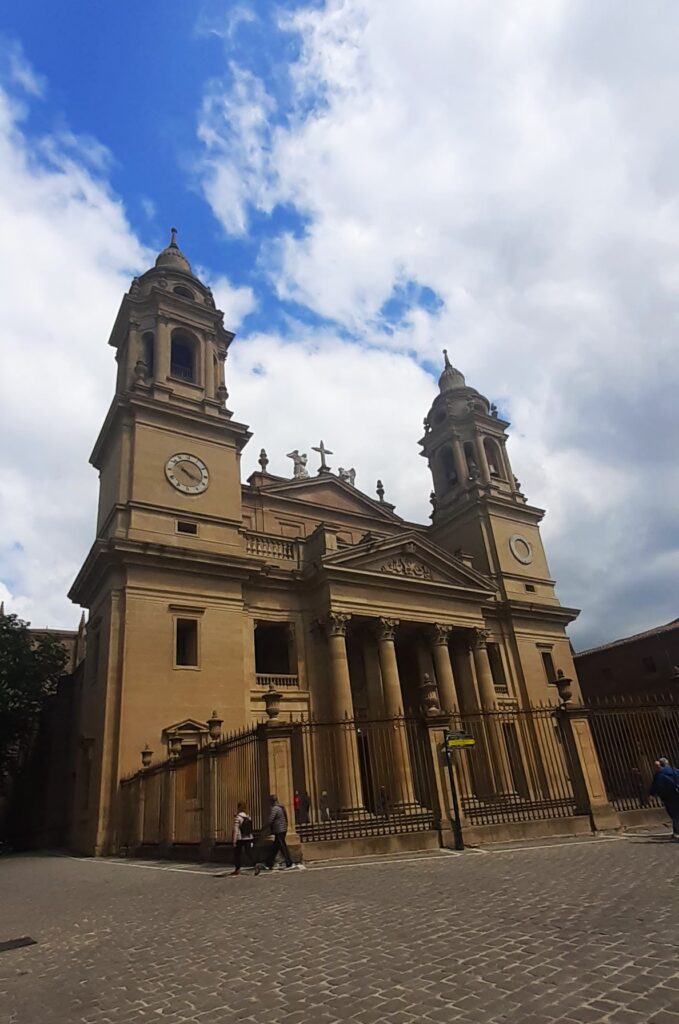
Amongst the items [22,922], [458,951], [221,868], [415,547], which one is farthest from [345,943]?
[415,547]

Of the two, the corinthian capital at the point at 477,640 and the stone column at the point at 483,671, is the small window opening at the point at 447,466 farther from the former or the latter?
the corinthian capital at the point at 477,640

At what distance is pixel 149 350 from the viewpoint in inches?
1102

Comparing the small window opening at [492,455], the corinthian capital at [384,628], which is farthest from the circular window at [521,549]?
the corinthian capital at [384,628]

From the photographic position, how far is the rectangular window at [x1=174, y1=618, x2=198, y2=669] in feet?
71.1

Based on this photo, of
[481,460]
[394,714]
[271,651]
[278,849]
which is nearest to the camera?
[278,849]

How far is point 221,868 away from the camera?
12.0m

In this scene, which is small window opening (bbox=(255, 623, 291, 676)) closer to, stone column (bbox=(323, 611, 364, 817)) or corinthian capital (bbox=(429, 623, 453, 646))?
stone column (bbox=(323, 611, 364, 817))

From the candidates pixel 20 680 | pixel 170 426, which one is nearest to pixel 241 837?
pixel 170 426

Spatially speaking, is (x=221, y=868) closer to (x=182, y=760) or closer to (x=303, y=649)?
(x=182, y=760)

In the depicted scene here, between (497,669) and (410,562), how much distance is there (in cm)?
778

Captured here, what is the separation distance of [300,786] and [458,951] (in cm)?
1419

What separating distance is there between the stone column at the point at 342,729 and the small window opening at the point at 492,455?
1701cm

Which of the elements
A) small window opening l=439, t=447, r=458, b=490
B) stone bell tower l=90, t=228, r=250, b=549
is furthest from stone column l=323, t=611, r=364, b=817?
small window opening l=439, t=447, r=458, b=490

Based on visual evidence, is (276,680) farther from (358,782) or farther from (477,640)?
(477,640)
